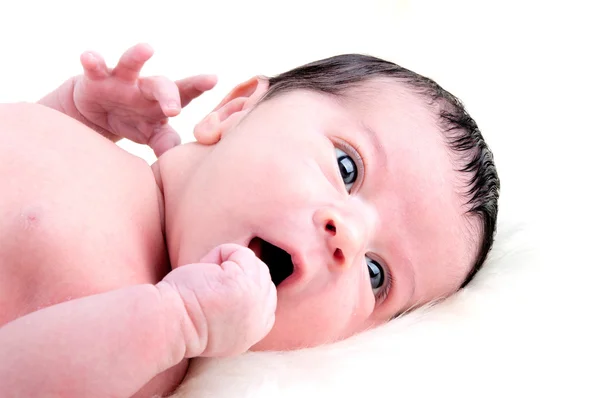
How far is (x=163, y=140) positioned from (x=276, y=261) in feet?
1.68

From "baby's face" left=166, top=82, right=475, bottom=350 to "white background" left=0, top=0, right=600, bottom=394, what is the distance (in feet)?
0.74

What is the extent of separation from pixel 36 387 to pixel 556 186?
0.90 meters

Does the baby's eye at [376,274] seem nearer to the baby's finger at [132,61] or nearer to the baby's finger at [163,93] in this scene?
the baby's finger at [163,93]

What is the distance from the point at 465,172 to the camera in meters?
1.01

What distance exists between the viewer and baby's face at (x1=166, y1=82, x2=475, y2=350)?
0.84 metres

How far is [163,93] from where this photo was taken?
1.17 metres

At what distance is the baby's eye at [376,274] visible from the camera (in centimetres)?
98

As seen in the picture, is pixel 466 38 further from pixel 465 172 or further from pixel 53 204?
pixel 53 204

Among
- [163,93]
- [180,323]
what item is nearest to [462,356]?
[180,323]

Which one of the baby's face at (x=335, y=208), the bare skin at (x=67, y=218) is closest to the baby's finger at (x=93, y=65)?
the bare skin at (x=67, y=218)

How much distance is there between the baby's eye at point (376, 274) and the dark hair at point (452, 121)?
16 cm

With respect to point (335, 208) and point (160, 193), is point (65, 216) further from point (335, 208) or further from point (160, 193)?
point (335, 208)

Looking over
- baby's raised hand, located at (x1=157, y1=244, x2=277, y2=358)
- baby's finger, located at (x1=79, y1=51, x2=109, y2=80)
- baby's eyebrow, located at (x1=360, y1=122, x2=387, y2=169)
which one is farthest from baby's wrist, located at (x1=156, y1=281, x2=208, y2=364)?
baby's finger, located at (x1=79, y1=51, x2=109, y2=80)

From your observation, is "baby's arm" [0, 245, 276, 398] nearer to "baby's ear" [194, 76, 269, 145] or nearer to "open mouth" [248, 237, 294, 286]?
"open mouth" [248, 237, 294, 286]
